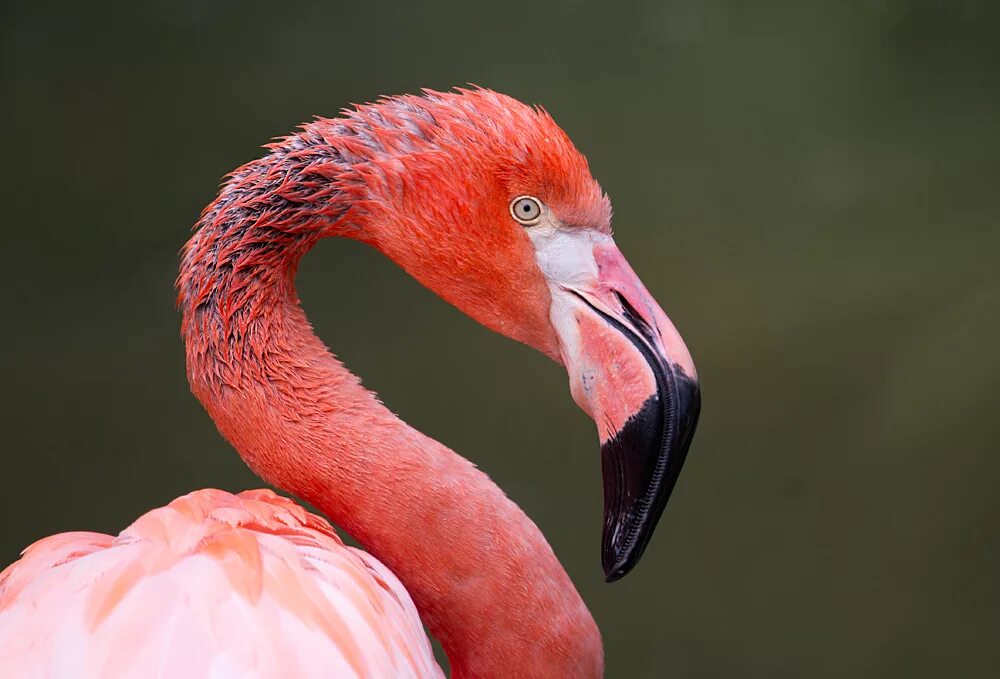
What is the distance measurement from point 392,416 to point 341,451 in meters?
0.11

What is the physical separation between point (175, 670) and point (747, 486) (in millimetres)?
2538

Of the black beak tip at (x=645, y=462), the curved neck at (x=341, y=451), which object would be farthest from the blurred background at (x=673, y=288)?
the black beak tip at (x=645, y=462)

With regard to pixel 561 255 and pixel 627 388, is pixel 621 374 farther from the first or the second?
pixel 561 255

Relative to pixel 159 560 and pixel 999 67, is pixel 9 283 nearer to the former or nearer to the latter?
pixel 159 560

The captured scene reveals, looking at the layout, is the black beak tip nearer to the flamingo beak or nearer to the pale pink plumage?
the flamingo beak

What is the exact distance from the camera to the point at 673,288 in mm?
3744

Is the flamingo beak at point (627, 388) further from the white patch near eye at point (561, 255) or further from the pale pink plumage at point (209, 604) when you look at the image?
the pale pink plumage at point (209, 604)

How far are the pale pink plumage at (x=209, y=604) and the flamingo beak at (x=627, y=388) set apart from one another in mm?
354

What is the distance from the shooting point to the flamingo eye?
1698 millimetres

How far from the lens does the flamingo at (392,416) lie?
5.29ft

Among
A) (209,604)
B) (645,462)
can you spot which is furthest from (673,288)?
(209,604)

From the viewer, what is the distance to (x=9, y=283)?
11.8ft

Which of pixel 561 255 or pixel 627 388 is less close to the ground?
pixel 561 255

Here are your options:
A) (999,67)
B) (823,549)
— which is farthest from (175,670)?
(999,67)
